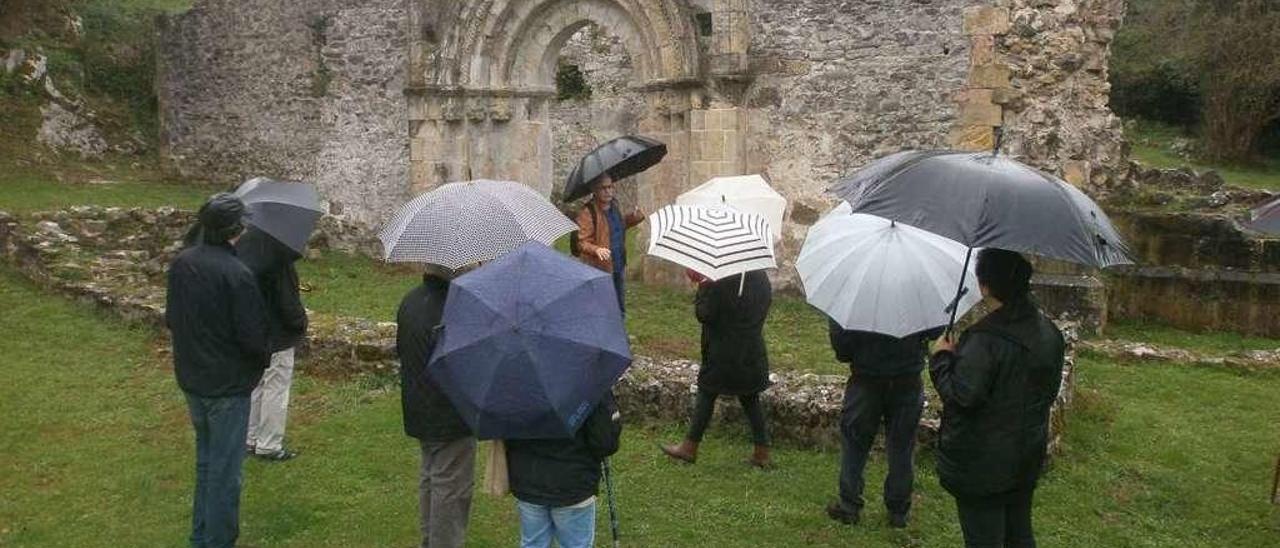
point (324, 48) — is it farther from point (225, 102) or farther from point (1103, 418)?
point (1103, 418)

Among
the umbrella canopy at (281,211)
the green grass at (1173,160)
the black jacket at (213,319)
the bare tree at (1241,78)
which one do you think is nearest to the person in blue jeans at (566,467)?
the black jacket at (213,319)

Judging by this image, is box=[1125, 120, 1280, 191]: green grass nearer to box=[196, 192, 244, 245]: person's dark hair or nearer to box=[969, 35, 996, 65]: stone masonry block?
box=[969, 35, 996, 65]: stone masonry block

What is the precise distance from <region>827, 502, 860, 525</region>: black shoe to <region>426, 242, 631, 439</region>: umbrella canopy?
6.89 ft

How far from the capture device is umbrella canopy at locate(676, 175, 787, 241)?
5.86 metres

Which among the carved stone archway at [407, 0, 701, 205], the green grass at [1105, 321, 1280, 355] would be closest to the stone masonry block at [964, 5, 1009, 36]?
the green grass at [1105, 321, 1280, 355]

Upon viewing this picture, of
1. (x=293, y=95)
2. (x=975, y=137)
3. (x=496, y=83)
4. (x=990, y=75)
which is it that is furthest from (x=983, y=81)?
(x=293, y=95)

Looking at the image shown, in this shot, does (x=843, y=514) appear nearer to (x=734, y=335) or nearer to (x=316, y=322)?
(x=734, y=335)

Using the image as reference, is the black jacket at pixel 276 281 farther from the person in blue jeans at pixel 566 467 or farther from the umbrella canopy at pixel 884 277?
the umbrella canopy at pixel 884 277

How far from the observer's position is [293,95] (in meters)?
15.1

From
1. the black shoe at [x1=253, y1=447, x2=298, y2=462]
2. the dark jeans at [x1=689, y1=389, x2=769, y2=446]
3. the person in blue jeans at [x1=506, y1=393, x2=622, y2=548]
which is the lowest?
the black shoe at [x1=253, y1=447, x2=298, y2=462]

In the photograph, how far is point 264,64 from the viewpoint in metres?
15.6

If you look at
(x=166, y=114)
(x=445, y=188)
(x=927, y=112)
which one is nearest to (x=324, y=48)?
(x=166, y=114)

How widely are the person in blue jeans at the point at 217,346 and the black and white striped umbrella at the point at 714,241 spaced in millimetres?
2042

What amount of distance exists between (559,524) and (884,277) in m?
1.82
